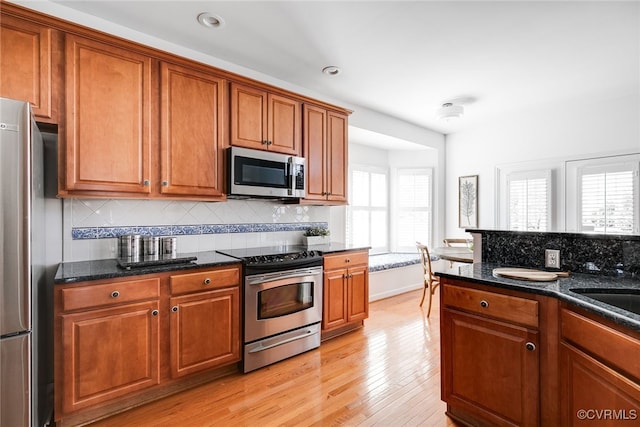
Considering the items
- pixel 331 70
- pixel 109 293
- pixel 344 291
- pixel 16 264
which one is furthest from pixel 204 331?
pixel 331 70

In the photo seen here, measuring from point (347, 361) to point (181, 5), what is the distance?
301 cm

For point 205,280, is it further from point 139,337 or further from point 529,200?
point 529,200

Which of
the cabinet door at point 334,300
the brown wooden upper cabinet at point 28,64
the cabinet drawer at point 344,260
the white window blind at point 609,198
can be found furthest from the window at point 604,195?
the brown wooden upper cabinet at point 28,64

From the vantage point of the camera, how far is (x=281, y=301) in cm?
274

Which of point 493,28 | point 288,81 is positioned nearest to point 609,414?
point 493,28

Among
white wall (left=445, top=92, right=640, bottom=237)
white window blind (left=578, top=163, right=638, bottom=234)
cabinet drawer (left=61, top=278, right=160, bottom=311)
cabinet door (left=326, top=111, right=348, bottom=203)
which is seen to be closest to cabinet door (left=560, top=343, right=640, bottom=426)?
cabinet drawer (left=61, top=278, right=160, bottom=311)

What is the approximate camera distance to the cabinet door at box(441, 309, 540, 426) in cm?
158

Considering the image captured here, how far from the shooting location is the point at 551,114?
4355mm

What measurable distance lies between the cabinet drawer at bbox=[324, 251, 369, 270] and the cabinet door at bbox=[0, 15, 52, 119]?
7.72 feet

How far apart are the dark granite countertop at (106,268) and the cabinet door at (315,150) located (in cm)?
124

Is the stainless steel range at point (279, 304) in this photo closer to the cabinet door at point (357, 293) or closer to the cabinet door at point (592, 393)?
the cabinet door at point (357, 293)

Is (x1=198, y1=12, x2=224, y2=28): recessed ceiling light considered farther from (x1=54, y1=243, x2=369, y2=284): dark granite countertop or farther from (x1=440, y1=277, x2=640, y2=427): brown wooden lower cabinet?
(x1=440, y1=277, x2=640, y2=427): brown wooden lower cabinet

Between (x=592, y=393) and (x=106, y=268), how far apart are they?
8.79 feet

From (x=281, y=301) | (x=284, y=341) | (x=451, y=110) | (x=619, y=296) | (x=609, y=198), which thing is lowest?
(x=284, y=341)
